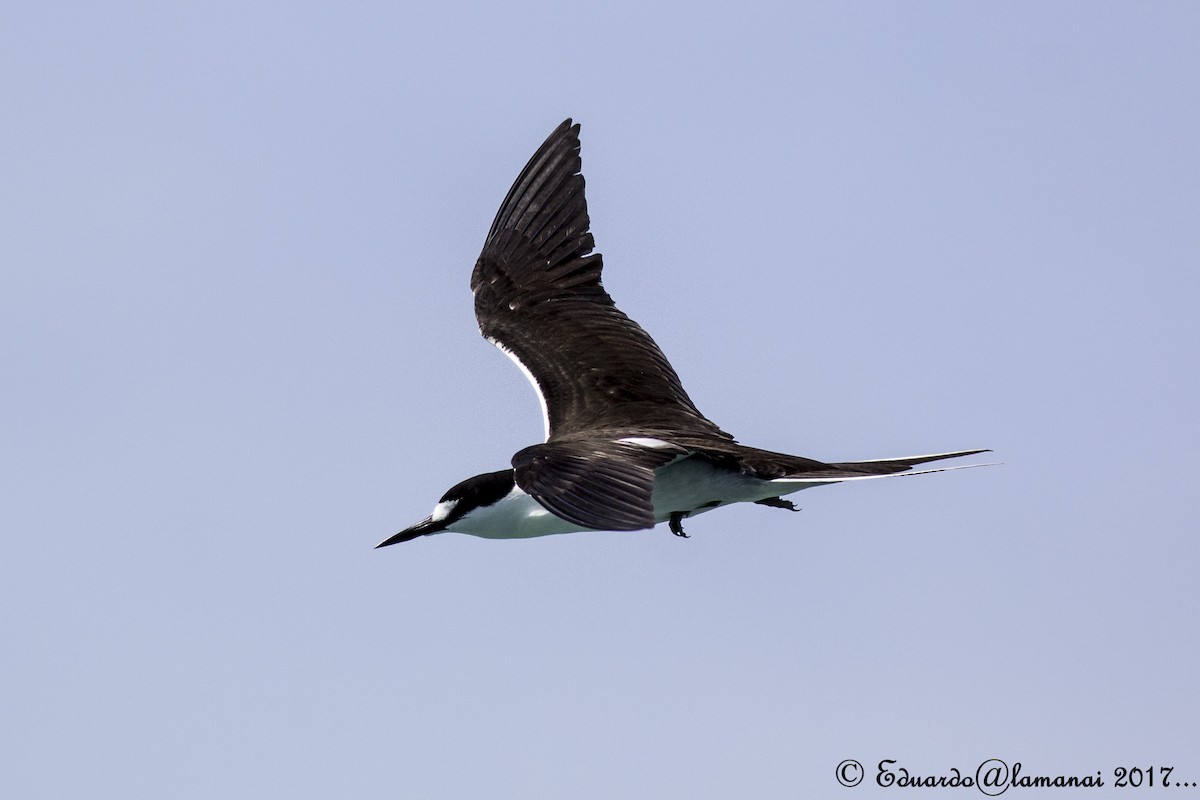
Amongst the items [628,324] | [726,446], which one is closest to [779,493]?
[726,446]

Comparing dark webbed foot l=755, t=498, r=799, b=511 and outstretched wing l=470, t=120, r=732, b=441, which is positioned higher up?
outstretched wing l=470, t=120, r=732, b=441

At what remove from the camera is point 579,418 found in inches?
756

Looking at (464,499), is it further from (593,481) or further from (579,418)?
(593,481)

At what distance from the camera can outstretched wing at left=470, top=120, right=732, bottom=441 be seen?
19.4m

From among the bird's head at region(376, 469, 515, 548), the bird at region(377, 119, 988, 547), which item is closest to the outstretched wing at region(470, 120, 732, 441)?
the bird at region(377, 119, 988, 547)

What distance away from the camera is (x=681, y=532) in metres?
18.3

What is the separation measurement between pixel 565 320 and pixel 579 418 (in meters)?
2.28

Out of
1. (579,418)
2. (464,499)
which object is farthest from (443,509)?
(579,418)

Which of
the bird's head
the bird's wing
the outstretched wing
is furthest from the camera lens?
the outstretched wing

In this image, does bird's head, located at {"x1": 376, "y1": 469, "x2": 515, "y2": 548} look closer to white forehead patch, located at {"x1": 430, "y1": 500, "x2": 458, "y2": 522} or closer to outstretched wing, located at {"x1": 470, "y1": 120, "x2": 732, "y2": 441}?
white forehead patch, located at {"x1": 430, "y1": 500, "x2": 458, "y2": 522}

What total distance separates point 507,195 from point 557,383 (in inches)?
144

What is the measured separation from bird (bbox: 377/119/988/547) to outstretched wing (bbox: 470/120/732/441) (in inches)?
0.7

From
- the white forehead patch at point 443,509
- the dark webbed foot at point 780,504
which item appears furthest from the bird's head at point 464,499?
the dark webbed foot at point 780,504

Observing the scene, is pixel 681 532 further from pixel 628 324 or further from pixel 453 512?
pixel 628 324
